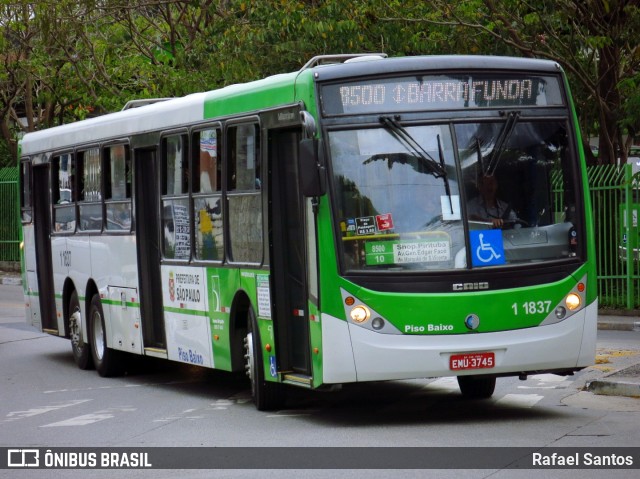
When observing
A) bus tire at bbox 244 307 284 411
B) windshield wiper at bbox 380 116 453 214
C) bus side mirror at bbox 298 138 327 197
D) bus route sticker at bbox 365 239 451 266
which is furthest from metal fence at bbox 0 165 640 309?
bus side mirror at bbox 298 138 327 197

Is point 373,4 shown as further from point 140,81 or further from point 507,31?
point 140,81

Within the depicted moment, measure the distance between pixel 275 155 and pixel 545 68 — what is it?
2459mm

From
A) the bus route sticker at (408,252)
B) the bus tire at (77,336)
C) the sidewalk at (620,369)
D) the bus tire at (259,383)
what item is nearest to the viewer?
the bus route sticker at (408,252)

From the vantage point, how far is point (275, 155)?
12023 millimetres

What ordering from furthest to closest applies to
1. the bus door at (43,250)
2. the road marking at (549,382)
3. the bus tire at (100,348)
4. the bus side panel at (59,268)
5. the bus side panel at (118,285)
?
the bus door at (43,250) → the bus side panel at (59,268) → the bus tire at (100,348) → the bus side panel at (118,285) → the road marking at (549,382)

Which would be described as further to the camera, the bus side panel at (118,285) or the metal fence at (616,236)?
the metal fence at (616,236)

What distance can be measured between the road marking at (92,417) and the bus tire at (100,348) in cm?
327

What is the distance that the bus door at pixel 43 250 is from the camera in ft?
62.9

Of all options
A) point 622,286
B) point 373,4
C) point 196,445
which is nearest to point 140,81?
point 373,4

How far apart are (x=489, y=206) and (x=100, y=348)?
287 inches

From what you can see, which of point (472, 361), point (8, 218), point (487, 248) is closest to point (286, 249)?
point (487, 248)

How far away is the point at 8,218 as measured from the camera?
3931cm

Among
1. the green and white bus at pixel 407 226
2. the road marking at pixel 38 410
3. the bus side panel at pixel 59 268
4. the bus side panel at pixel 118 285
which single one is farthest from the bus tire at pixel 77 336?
the green and white bus at pixel 407 226

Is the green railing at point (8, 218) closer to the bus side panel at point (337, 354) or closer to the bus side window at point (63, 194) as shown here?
the bus side window at point (63, 194)
